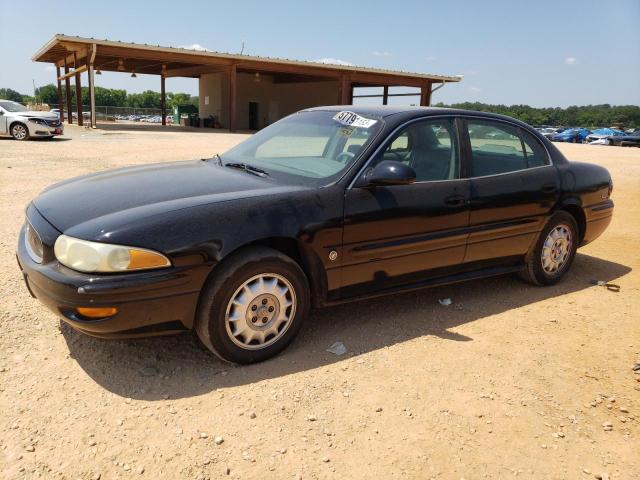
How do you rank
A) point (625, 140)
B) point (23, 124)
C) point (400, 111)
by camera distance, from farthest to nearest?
point (625, 140), point (23, 124), point (400, 111)

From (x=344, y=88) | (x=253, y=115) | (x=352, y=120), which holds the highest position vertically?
(x=344, y=88)

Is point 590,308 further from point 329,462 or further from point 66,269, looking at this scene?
point 66,269

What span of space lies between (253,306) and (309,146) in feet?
5.21

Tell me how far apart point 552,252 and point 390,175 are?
2214 millimetres

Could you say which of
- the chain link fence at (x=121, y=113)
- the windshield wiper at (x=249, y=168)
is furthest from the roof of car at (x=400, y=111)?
the chain link fence at (x=121, y=113)

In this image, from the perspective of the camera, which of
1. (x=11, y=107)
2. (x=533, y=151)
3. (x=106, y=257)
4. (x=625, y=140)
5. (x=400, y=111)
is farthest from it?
(x=625, y=140)

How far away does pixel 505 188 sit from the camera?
4.16 meters

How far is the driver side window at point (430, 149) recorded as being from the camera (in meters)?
3.80

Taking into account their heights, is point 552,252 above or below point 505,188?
below

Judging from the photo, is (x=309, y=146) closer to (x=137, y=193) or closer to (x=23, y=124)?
(x=137, y=193)

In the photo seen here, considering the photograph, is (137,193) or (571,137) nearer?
(137,193)

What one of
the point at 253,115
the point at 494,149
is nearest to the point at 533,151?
the point at 494,149

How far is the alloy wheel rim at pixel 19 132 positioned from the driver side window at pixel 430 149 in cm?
1777

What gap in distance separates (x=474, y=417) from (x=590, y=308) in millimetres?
2161
